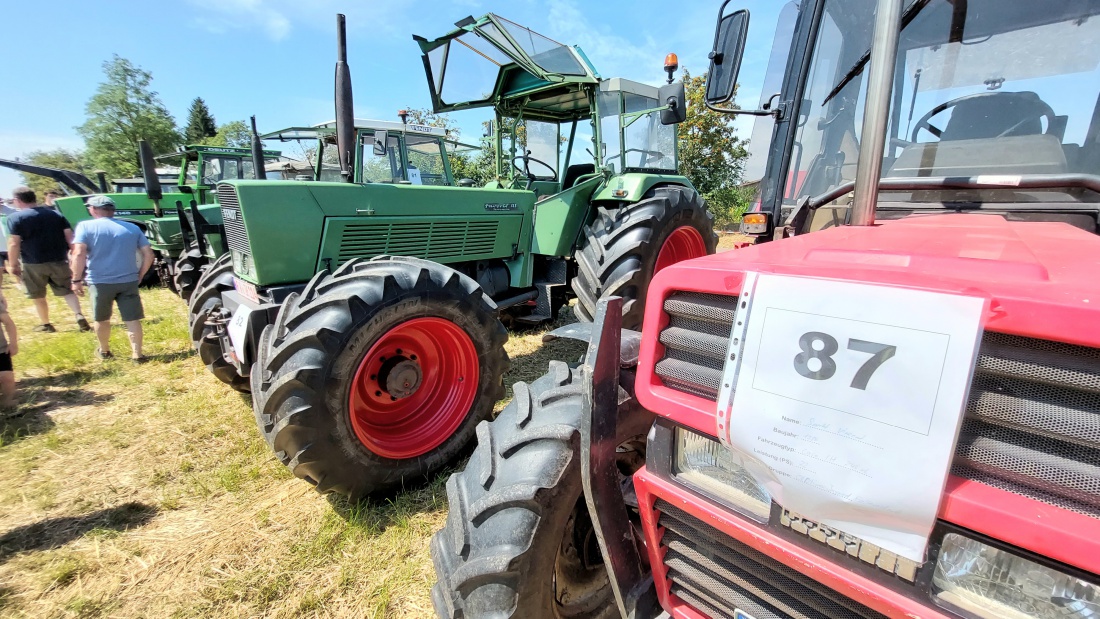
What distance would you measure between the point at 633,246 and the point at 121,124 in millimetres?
33857

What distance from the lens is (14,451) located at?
3141 mm

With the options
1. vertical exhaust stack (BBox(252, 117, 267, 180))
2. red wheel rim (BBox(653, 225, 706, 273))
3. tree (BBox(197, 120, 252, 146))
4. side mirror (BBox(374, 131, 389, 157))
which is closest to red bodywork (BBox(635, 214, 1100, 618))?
red wheel rim (BBox(653, 225, 706, 273))

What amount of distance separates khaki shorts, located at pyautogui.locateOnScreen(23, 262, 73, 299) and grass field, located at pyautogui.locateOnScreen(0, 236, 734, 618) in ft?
8.95

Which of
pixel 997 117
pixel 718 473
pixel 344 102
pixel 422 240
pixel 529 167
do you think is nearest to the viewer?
pixel 718 473

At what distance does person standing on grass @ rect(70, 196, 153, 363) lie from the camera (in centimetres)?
444

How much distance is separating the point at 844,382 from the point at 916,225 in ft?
2.58

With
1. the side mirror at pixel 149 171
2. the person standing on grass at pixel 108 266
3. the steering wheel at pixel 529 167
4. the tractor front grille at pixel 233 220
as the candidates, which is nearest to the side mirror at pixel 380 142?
the steering wheel at pixel 529 167

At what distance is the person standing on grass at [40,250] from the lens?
17.7 feet

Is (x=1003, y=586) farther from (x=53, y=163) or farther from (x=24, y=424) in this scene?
(x=53, y=163)

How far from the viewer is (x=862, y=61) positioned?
1.86m

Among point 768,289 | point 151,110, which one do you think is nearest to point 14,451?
point 768,289

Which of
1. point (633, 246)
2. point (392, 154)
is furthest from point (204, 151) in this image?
point (633, 246)

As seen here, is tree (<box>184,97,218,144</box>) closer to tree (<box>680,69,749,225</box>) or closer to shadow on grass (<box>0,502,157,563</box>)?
tree (<box>680,69,749,225</box>)

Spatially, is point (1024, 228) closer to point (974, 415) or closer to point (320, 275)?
point (974, 415)
